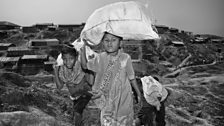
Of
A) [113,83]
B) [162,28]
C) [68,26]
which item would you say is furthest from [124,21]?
[162,28]

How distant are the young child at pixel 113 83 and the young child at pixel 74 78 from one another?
0.37m

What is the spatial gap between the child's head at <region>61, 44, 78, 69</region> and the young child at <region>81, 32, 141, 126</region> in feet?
1.11

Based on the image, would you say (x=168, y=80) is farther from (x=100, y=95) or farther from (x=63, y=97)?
(x=100, y=95)

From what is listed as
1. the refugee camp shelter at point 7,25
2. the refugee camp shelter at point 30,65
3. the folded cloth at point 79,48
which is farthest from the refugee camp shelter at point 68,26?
the folded cloth at point 79,48

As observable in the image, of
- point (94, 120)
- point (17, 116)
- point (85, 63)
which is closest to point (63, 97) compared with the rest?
point (94, 120)

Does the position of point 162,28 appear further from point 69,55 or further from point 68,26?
point 69,55

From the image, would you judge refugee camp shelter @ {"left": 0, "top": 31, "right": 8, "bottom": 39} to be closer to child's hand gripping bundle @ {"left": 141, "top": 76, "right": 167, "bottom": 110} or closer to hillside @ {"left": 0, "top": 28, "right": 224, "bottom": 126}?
hillside @ {"left": 0, "top": 28, "right": 224, "bottom": 126}

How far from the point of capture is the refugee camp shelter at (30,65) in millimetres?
8234

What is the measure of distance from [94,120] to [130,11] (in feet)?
8.03

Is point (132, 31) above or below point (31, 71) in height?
above

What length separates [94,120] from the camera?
3.80 meters

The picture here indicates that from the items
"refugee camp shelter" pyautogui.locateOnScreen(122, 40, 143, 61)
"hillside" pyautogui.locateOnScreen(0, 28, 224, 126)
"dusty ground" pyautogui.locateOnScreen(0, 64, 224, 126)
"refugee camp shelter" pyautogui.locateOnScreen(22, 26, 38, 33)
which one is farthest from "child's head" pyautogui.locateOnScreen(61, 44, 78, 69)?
"refugee camp shelter" pyautogui.locateOnScreen(22, 26, 38, 33)

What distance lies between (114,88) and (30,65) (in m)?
7.11

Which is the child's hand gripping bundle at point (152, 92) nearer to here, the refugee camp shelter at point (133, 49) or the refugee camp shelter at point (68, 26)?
the refugee camp shelter at point (133, 49)
